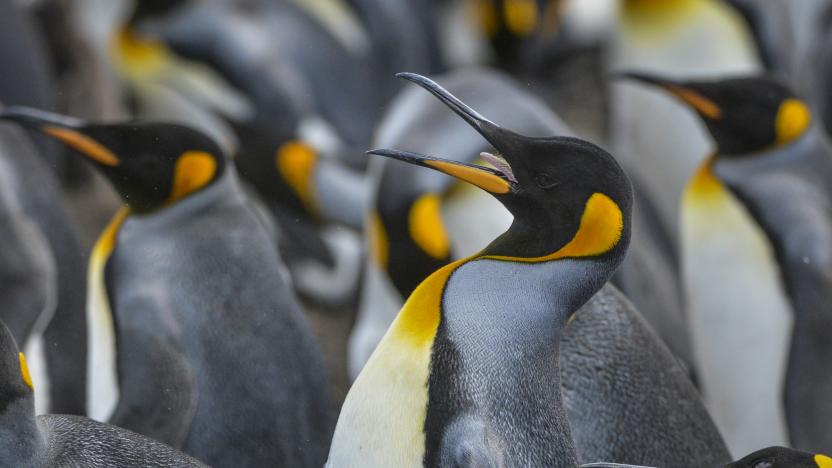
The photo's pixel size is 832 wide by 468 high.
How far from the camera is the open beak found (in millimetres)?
2623

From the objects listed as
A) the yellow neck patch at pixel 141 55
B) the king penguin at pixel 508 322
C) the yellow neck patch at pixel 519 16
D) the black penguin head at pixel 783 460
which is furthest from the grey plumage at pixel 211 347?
the yellow neck patch at pixel 519 16

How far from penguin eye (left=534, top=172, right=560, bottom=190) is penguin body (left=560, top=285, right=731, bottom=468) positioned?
49cm

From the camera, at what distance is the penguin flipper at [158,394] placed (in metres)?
2.51

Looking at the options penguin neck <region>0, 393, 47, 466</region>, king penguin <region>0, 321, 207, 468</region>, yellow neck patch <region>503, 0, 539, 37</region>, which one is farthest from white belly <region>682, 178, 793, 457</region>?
yellow neck patch <region>503, 0, 539, 37</region>

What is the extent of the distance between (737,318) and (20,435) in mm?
2018

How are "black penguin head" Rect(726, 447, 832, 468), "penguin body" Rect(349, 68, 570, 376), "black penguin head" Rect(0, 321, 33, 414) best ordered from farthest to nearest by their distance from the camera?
"penguin body" Rect(349, 68, 570, 376), "black penguin head" Rect(726, 447, 832, 468), "black penguin head" Rect(0, 321, 33, 414)

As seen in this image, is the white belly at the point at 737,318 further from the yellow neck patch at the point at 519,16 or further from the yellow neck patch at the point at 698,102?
the yellow neck patch at the point at 519,16

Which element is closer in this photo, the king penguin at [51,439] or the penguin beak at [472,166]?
the king penguin at [51,439]

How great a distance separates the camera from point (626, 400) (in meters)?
2.46

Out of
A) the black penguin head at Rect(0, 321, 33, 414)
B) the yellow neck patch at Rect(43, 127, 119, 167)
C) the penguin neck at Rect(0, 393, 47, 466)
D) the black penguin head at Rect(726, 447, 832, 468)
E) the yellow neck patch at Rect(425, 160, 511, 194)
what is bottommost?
the black penguin head at Rect(726, 447, 832, 468)

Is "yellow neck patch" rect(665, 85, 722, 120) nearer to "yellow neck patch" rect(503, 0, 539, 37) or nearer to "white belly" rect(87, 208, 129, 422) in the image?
"white belly" rect(87, 208, 129, 422)

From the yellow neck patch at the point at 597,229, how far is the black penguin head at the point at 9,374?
0.79 meters

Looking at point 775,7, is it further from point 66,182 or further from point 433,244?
point 66,182

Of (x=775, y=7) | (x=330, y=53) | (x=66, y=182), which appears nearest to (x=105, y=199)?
(x=66, y=182)
